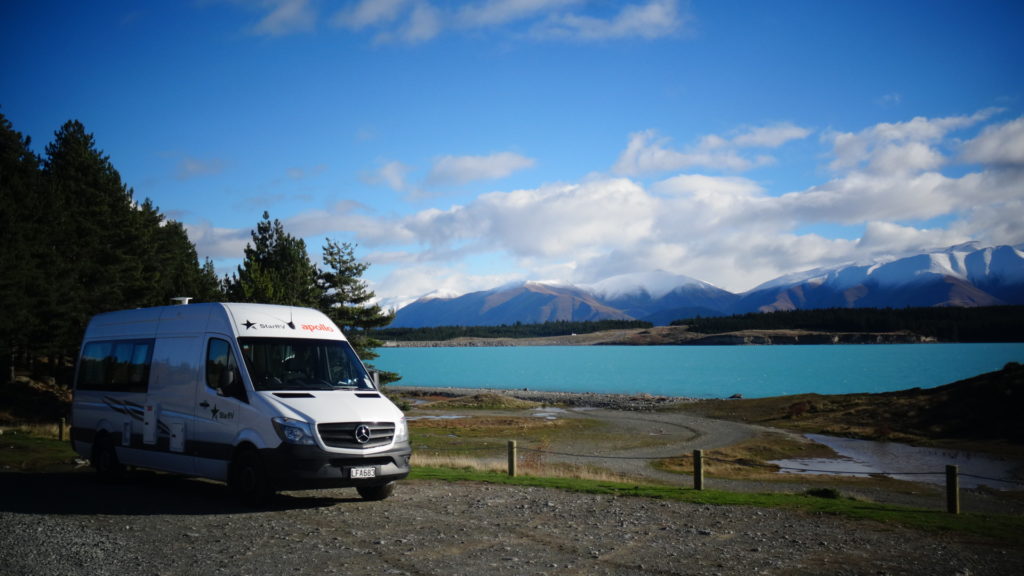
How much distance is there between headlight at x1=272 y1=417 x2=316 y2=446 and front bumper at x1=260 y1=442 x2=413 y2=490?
86 millimetres

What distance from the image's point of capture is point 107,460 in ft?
48.9

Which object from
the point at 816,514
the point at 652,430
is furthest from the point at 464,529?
the point at 652,430

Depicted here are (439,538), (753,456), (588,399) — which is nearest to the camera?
(439,538)

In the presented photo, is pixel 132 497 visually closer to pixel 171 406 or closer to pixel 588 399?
pixel 171 406

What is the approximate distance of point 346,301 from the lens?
53.0 m

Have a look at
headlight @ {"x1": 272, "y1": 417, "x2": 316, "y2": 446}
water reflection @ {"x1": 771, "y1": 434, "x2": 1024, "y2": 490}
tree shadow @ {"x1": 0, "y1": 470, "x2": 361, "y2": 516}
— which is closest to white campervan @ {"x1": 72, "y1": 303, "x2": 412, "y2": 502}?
headlight @ {"x1": 272, "y1": 417, "x2": 316, "y2": 446}

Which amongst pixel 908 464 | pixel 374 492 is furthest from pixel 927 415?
pixel 374 492

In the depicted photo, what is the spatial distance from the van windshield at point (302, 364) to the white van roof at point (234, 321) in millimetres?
180

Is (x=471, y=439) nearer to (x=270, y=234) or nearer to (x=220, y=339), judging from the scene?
(x=270, y=234)

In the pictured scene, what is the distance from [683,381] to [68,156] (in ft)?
310

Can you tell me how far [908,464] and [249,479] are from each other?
35286 millimetres

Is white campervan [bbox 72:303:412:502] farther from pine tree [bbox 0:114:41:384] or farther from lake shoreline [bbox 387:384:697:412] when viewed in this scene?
lake shoreline [bbox 387:384:697:412]

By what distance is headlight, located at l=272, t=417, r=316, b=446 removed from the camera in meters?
11.0

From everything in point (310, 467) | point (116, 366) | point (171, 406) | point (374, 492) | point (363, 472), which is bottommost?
point (374, 492)
